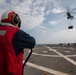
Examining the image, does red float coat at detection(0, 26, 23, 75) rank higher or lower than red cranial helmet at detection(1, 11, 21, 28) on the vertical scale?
lower

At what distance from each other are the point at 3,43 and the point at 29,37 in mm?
369

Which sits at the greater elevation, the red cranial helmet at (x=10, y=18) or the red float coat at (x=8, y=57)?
the red cranial helmet at (x=10, y=18)

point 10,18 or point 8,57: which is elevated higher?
point 10,18

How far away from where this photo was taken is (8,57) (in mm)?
2740

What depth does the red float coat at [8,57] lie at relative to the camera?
8.91ft

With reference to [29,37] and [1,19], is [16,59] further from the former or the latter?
[1,19]

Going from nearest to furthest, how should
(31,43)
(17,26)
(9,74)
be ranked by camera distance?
(9,74) → (31,43) → (17,26)

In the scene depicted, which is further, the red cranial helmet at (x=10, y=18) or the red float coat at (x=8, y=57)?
the red cranial helmet at (x=10, y=18)

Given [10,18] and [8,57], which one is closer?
[8,57]

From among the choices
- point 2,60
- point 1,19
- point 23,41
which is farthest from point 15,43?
point 1,19

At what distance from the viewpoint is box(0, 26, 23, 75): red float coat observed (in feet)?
8.91

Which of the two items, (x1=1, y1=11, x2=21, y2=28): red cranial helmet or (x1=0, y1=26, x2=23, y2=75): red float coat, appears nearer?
(x1=0, y1=26, x2=23, y2=75): red float coat

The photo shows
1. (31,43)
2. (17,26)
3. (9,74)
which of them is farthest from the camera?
(17,26)

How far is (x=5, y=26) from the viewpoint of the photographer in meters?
2.95
